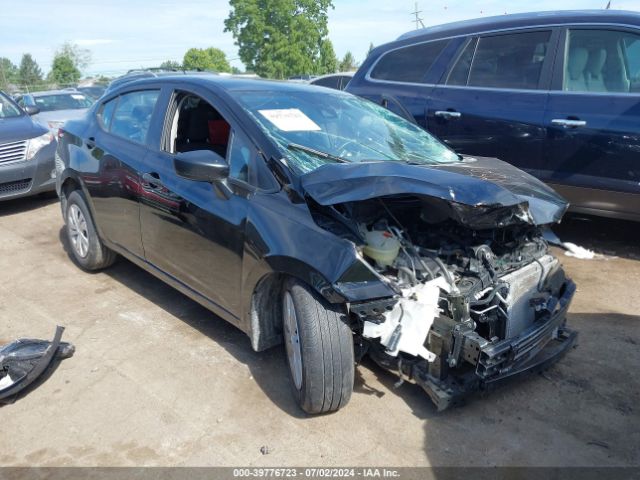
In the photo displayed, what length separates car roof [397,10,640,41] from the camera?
15.4ft

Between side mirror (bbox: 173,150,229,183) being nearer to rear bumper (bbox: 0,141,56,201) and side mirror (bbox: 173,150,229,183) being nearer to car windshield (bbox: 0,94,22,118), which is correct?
rear bumper (bbox: 0,141,56,201)

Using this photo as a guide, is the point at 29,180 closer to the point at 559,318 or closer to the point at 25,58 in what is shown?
the point at 559,318

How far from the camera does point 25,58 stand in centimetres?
9875

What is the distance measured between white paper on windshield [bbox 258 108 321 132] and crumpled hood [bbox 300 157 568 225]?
454 mm

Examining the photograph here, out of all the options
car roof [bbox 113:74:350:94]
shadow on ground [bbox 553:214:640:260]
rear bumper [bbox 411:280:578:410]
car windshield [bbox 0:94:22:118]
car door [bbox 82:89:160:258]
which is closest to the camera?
rear bumper [bbox 411:280:578:410]

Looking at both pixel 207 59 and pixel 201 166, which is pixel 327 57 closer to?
pixel 207 59

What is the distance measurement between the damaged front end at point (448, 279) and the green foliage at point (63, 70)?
78669 millimetres

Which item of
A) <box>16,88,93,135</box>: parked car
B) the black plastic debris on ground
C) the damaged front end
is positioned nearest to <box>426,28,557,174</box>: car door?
the damaged front end

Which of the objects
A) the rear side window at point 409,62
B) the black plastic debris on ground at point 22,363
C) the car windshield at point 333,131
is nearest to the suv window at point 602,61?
the rear side window at point 409,62

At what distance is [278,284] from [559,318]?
157cm

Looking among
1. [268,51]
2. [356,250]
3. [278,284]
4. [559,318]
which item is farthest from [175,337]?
[268,51]

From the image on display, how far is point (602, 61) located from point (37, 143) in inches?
259

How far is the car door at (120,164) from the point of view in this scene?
394 centimetres

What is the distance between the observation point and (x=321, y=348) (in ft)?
8.64
